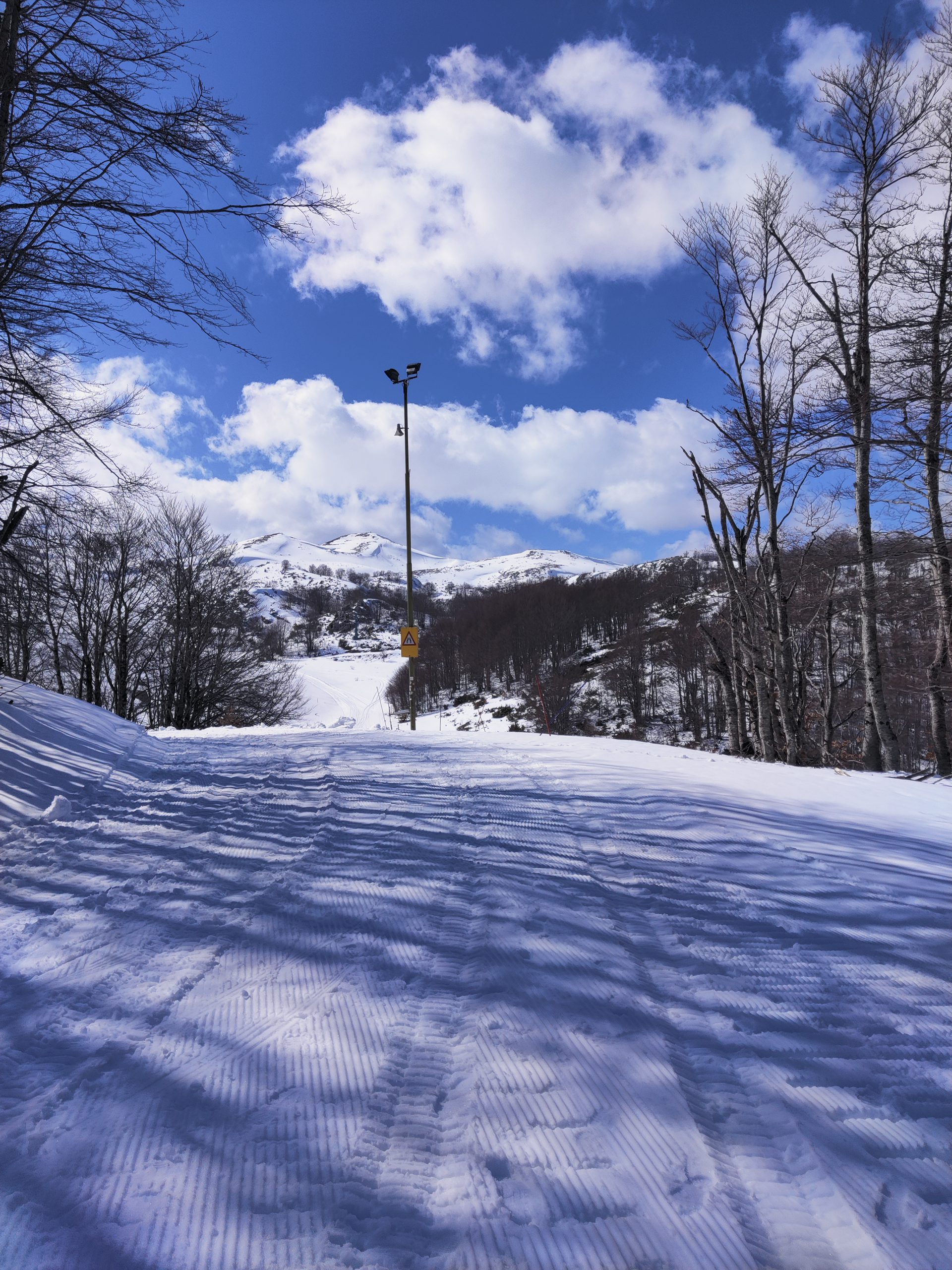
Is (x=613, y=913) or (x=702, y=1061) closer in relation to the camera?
(x=702, y=1061)

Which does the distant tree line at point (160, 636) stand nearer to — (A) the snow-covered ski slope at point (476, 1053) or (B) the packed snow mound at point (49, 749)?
(B) the packed snow mound at point (49, 749)

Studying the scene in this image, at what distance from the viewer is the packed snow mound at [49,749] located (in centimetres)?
452

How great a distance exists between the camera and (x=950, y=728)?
29.7 m

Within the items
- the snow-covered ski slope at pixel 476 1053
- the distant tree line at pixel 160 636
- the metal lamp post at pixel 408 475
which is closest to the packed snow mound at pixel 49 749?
the snow-covered ski slope at pixel 476 1053

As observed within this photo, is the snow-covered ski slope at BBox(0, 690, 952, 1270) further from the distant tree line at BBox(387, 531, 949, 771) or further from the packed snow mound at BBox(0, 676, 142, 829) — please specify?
the distant tree line at BBox(387, 531, 949, 771)

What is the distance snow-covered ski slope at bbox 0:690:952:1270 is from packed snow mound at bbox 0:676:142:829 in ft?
2.56

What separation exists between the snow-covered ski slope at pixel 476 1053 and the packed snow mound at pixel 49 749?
Answer: 78cm

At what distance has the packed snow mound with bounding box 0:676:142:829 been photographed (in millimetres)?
4523

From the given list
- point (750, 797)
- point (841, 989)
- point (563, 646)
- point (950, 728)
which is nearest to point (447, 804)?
point (750, 797)

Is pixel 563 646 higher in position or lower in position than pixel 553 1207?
higher

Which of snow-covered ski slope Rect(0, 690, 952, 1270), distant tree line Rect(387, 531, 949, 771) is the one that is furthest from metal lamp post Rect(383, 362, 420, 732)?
snow-covered ski slope Rect(0, 690, 952, 1270)

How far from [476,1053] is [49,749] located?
19.4 ft

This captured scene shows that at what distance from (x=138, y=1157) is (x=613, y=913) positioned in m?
1.91

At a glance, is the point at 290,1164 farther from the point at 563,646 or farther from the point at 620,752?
the point at 563,646
